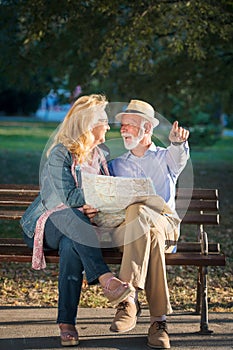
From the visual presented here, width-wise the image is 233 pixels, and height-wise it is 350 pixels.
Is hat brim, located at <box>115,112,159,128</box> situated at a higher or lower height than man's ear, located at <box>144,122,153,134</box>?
higher

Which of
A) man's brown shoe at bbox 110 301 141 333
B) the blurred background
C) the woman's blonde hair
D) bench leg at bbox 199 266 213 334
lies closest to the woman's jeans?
man's brown shoe at bbox 110 301 141 333

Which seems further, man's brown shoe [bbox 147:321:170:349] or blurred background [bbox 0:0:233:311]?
blurred background [bbox 0:0:233:311]

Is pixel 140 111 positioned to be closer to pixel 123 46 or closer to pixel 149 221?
pixel 149 221

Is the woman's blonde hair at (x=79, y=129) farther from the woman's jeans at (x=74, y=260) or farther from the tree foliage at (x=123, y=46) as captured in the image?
the tree foliage at (x=123, y=46)

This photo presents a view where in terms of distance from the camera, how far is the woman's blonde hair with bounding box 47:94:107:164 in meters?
5.48

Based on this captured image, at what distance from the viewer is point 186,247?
586 centimetres

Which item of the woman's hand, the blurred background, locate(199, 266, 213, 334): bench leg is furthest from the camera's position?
the blurred background

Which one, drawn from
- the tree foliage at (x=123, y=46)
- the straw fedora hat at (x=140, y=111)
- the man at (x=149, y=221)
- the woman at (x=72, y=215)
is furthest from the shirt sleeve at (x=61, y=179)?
the tree foliage at (x=123, y=46)

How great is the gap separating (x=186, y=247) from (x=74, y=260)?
0.95 metres

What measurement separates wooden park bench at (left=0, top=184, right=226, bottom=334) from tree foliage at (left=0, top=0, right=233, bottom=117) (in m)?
5.21

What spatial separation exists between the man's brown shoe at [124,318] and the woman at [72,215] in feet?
0.63

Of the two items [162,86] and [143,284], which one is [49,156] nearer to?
[143,284]

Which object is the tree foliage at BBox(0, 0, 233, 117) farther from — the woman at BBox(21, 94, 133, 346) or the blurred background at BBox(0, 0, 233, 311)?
the woman at BBox(21, 94, 133, 346)

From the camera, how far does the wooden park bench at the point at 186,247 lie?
18.1 feet
